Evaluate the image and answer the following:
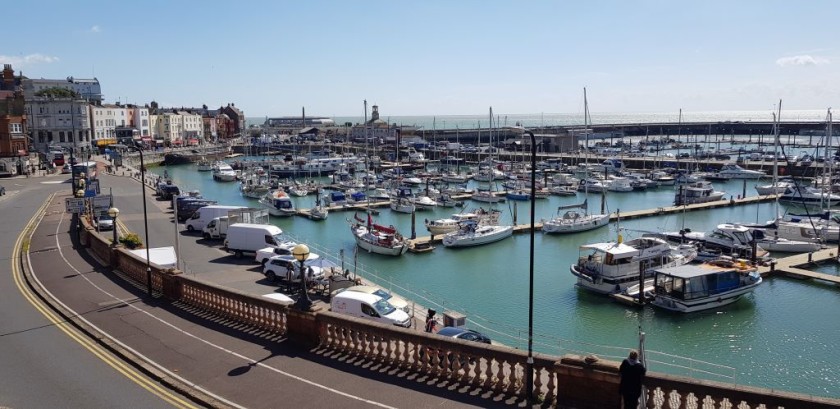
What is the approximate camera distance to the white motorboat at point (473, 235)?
49.7 m

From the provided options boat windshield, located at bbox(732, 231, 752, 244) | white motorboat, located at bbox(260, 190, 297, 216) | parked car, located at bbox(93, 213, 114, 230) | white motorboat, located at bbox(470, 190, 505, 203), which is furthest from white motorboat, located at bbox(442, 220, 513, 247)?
parked car, located at bbox(93, 213, 114, 230)

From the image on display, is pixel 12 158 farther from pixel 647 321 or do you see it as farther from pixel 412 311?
pixel 647 321

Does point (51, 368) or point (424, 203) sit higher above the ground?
point (51, 368)

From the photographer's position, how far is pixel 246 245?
125 feet

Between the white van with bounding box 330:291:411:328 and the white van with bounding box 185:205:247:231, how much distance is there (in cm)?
2306

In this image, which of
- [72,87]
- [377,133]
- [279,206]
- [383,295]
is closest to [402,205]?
[279,206]

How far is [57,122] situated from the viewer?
112 metres

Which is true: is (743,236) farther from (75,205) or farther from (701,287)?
(75,205)

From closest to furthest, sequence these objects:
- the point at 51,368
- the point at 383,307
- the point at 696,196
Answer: the point at 51,368 < the point at 383,307 < the point at 696,196

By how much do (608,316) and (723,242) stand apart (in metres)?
16.0

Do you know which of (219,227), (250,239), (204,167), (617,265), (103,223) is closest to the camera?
(617,265)

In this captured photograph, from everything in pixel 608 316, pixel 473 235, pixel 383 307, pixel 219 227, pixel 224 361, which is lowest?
pixel 608 316

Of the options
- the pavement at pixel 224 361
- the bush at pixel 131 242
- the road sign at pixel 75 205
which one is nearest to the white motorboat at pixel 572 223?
the bush at pixel 131 242

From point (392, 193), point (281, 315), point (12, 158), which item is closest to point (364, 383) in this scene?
point (281, 315)
